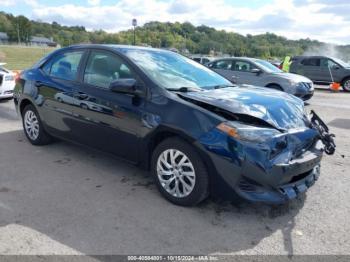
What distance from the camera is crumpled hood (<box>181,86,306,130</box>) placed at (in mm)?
3539

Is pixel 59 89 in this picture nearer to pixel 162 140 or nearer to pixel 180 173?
pixel 162 140

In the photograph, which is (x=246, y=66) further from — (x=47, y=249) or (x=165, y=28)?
(x=165, y=28)

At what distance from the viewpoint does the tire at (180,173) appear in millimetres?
3494

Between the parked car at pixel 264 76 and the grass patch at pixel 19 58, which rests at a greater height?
the parked car at pixel 264 76

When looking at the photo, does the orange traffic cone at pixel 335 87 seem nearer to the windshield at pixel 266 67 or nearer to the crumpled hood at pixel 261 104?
the windshield at pixel 266 67

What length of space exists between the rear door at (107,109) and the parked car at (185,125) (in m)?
0.01

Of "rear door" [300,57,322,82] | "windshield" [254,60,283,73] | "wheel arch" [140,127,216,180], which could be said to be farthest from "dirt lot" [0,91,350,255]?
"rear door" [300,57,322,82]

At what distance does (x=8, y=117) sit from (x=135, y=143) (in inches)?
204

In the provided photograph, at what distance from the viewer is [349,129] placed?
7.62 m

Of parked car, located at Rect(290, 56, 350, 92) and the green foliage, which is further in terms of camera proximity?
the green foliage

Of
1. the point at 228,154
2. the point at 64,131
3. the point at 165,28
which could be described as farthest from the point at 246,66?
the point at 165,28

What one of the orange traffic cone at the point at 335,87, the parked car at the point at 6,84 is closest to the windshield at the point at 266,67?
the orange traffic cone at the point at 335,87

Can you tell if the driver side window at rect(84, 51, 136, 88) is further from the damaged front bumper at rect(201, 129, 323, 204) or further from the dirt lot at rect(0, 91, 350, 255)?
the damaged front bumper at rect(201, 129, 323, 204)

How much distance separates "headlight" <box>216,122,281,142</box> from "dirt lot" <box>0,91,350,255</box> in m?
0.84
